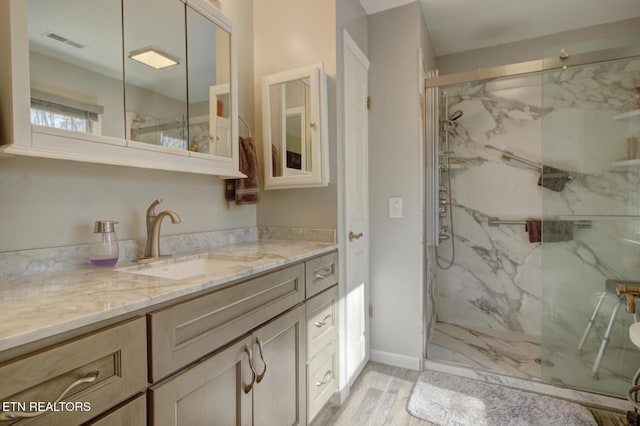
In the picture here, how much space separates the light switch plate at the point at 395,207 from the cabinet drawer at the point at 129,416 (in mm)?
1869

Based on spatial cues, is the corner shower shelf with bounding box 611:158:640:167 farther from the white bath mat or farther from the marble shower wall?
the white bath mat

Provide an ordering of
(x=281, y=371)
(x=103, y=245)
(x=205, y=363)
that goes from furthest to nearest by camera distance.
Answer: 1. (x=281, y=371)
2. (x=103, y=245)
3. (x=205, y=363)

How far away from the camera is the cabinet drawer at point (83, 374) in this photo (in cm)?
55

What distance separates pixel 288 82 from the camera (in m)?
1.85

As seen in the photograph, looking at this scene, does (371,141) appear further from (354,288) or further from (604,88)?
(604,88)

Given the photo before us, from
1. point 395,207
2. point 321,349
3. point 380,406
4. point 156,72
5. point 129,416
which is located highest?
point 156,72

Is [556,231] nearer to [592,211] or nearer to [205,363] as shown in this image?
[592,211]

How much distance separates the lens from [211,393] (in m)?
0.95

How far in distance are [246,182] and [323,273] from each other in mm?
685

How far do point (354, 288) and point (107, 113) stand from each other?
160cm

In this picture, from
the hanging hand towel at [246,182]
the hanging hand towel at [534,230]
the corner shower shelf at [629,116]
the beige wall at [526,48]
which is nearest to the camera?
the hanging hand towel at [246,182]

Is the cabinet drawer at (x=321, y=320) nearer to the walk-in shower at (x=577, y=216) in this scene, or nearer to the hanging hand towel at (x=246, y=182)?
the hanging hand towel at (x=246, y=182)

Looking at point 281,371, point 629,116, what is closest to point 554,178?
point 629,116

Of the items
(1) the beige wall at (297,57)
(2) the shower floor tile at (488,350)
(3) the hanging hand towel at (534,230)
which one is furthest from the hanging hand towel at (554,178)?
(1) the beige wall at (297,57)
